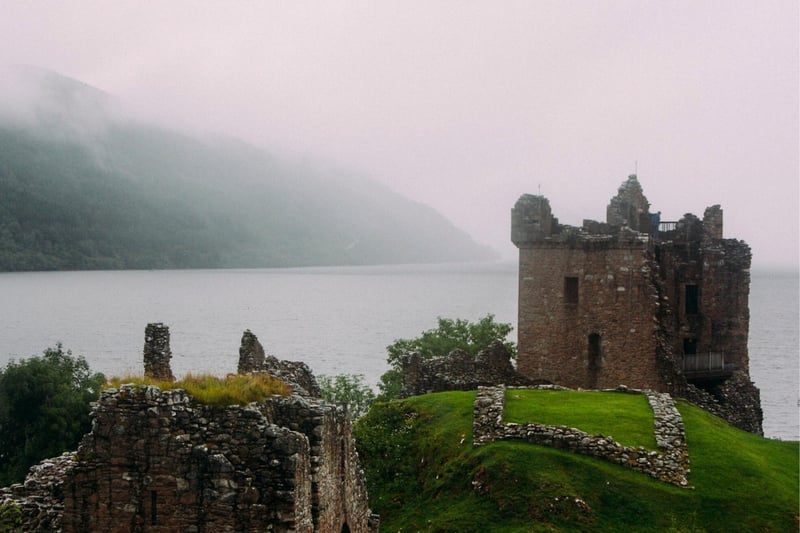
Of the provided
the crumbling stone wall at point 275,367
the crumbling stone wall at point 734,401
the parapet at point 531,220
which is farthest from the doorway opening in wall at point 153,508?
the parapet at point 531,220

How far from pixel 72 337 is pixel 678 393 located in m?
98.7

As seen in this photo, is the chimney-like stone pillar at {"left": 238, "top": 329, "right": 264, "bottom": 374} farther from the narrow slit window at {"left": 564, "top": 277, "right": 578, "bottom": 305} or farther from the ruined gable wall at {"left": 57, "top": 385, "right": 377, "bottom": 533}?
the narrow slit window at {"left": 564, "top": 277, "right": 578, "bottom": 305}

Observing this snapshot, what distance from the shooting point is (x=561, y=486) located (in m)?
22.1

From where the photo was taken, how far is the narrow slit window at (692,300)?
4181 centimetres

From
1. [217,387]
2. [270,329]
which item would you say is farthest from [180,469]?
[270,329]

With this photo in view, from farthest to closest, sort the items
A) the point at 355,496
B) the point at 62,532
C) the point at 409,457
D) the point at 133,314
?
the point at 133,314 < the point at 409,457 < the point at 355,496 < the point at 62,532

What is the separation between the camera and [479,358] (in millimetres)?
39219

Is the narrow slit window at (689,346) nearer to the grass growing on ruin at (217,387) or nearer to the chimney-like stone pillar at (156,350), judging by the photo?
the chimney-like stone pillar at (156,350)

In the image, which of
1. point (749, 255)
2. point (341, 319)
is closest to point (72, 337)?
point (341, 319)

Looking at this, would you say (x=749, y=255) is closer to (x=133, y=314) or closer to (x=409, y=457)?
(x=409, y=457)

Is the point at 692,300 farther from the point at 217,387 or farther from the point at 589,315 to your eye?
the point at 217,387

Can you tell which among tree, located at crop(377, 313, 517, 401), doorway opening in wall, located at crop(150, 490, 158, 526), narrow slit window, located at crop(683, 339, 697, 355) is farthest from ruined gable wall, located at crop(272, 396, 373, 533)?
tree, located at crop(377, 313, 517, 401)

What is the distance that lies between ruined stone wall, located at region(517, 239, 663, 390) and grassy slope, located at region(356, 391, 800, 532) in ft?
27.2

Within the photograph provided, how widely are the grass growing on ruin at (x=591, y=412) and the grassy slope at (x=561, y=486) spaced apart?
0.18m
